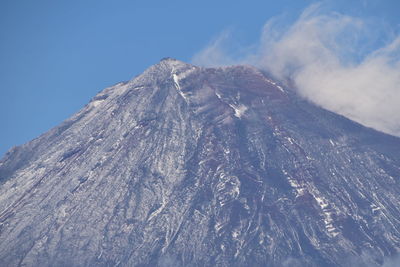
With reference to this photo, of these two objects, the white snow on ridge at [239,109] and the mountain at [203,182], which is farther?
the white snow on ridge at [239,109]

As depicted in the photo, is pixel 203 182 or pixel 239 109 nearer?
pixel 203 182

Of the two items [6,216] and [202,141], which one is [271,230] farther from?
[6,216]

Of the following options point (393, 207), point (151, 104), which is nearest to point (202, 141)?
point (151, 104)

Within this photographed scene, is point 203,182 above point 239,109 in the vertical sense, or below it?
below

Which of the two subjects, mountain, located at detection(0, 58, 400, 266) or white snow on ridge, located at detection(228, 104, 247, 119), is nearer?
mountain, located at detection(0, 58, 400, 266)

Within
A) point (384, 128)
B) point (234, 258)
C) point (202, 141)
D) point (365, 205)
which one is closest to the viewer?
point (234, 258)

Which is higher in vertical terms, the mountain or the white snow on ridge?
the white snow on ridge

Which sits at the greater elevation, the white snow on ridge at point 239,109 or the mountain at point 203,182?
the white snow on ridge at point 239,109

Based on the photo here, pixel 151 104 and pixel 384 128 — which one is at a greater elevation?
pixel 384 128
